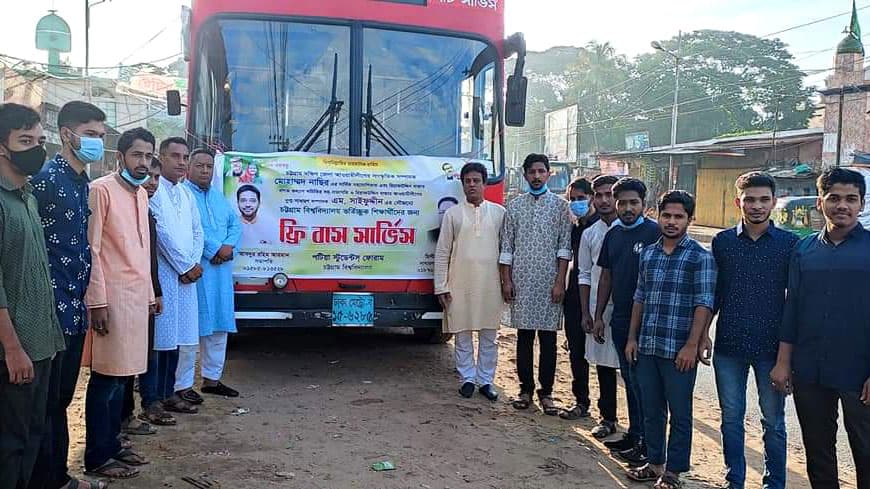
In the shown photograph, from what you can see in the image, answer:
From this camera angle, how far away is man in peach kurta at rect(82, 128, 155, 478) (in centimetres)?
383

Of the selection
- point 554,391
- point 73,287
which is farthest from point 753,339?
point 73,287

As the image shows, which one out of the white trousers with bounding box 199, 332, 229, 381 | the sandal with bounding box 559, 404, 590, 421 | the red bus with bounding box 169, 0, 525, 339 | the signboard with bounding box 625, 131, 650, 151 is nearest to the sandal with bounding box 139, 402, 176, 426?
the white trousers with bounding box 199, 332, 229, 381

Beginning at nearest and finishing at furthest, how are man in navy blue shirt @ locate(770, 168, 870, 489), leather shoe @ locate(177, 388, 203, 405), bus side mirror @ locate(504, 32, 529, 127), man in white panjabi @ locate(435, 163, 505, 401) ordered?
man in navy blue shirt @ locate(770, 168, 870, 489)
leather shoe @ locate(177, 388, 203, 405)
man in white panjabi @ locate(435, 163, 505, 401)
bus side mirror @ locate(504, 32, 529, 127)

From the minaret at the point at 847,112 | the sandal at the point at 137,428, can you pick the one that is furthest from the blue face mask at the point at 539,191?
the minaret at the point at 847,112

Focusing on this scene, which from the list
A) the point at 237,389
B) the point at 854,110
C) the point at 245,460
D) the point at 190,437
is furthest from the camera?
the point at 854,110

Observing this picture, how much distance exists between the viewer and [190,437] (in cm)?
466

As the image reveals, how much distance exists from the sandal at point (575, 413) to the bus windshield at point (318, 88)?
2.37 meters

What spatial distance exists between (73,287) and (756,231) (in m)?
3.27

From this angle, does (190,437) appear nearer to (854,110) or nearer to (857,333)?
(857,333)

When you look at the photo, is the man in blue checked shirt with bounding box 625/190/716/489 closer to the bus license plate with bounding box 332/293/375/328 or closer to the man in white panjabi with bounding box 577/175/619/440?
the man in white panjabi with bounding box 577/175/619/440

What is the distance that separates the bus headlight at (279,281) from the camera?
576 cm

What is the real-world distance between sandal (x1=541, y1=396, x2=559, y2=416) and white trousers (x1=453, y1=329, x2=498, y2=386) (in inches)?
19.9

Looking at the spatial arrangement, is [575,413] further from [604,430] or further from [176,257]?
[176,257]

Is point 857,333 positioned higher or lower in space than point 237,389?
higher
